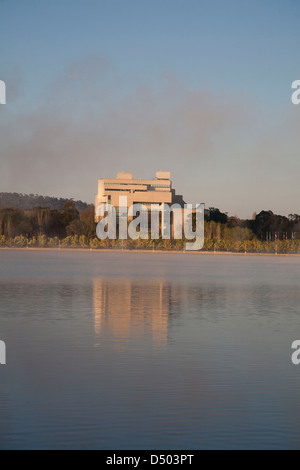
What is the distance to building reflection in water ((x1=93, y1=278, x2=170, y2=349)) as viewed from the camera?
16.2 metres

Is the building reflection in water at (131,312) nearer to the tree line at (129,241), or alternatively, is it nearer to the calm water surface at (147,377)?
the calm water surface at (147,377)

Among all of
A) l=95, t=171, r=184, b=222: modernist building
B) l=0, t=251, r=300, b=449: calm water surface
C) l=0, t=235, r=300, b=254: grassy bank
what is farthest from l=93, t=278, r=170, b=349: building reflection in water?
l=95, t=171, r=184, b=222: modernist building

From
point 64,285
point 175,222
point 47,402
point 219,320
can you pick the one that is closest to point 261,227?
point 175,222

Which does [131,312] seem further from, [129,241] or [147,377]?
[129,241]

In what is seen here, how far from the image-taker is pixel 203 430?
8367mm

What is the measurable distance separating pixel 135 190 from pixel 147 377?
175 m

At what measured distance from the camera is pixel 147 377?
37.6ft

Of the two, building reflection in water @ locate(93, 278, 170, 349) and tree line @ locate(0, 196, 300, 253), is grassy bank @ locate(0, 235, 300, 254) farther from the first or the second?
building reflection in water @ locate(93, 278, 170, 349)

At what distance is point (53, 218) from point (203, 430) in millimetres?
145634

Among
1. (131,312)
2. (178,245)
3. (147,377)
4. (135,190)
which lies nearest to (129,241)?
(178,245)

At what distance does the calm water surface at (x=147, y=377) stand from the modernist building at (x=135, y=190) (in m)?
159

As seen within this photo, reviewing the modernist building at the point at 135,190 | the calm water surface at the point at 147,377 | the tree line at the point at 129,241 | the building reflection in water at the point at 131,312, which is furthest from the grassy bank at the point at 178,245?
the calm water surface at the point at 147,377

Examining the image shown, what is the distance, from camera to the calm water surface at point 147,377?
8211 mm
